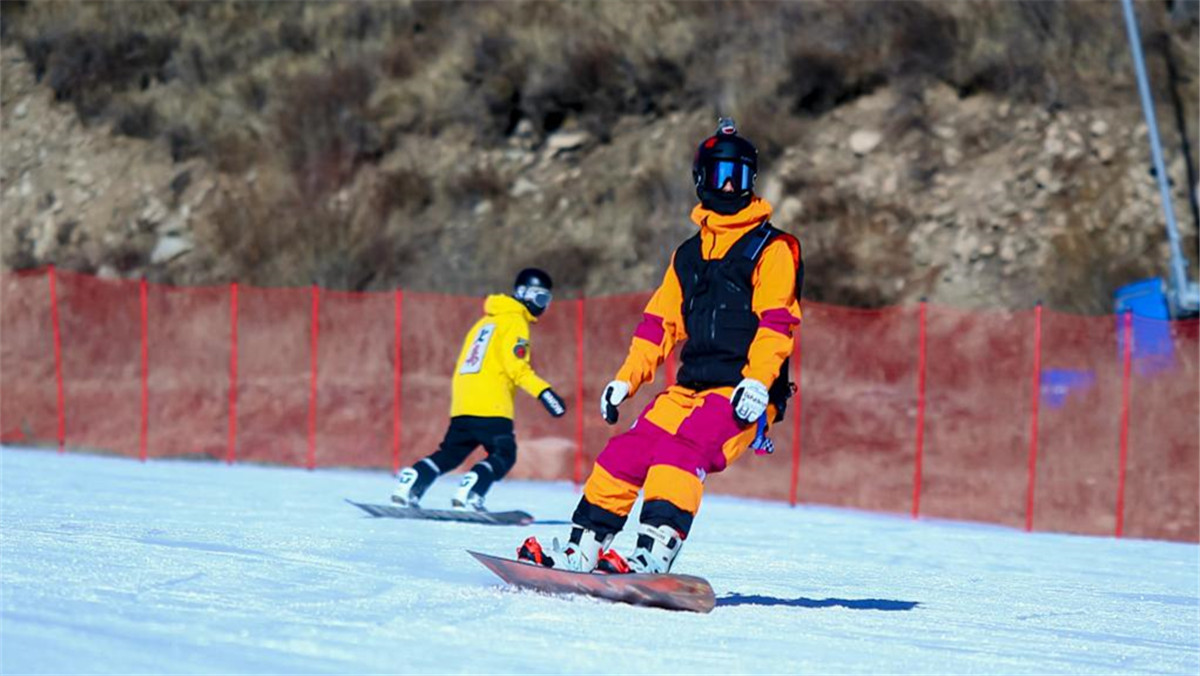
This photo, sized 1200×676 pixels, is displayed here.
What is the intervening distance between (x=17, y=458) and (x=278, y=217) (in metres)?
8.95

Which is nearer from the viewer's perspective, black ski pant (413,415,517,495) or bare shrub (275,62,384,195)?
black ski pant (413,415,517,495)

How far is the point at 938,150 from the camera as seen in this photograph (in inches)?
843

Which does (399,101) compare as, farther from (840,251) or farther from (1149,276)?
(1149,276)

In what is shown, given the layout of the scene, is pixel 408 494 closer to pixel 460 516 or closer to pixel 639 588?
pixel 460 516

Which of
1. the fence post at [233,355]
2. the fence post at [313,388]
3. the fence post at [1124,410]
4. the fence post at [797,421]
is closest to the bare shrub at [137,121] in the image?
the fence post at [233,355]

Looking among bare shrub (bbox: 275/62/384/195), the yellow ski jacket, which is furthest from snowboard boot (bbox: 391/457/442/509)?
bare shrub (bbox: 275/62/384/195)

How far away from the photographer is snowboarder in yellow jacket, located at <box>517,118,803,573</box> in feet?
20.1

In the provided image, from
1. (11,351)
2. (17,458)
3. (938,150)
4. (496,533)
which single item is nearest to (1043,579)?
(496,533)

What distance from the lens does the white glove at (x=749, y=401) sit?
6.11m

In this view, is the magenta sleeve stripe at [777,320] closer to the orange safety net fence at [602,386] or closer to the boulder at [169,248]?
the orange safety net fence at [602,386]

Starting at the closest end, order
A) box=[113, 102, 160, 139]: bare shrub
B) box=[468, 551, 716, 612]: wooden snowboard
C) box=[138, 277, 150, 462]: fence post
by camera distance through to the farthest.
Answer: box=[468, 551, 716, 612]: wooden snowboard → box=[138, 277, 150, 462]: fence post → box=[113, 102, 160, 139]: bare shrub

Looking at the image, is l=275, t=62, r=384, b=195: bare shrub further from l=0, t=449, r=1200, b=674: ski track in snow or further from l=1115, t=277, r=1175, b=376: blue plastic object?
l=0, t=449, r=1200, b=674: ski track in snow

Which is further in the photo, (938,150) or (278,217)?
(278,217)

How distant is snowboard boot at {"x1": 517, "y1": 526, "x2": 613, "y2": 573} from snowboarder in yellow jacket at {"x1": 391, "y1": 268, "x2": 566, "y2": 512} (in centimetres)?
428
